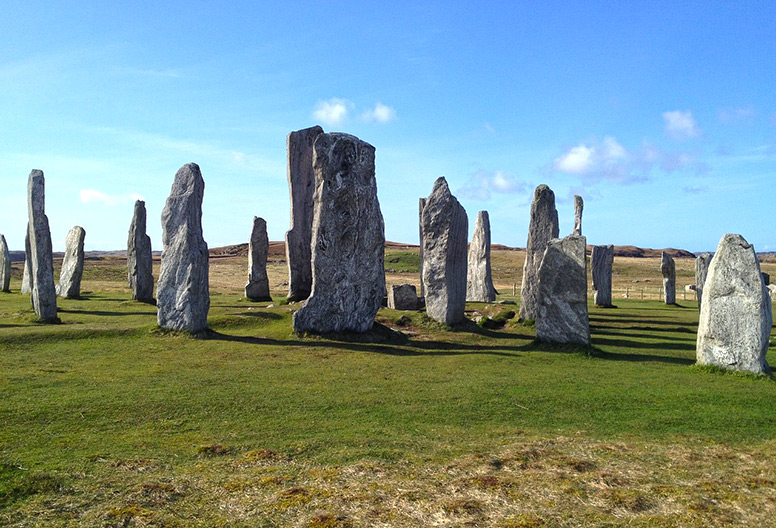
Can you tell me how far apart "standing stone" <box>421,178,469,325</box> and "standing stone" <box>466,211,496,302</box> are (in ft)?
23.9

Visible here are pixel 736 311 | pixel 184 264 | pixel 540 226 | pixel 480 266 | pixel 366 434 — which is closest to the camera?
pixel 366 434

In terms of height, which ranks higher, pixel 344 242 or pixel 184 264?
pixel 344 242

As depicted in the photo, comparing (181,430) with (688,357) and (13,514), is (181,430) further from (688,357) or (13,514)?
(688,357)

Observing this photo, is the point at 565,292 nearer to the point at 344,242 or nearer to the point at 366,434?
the point at 344,242

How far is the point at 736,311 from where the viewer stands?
39.2 feet

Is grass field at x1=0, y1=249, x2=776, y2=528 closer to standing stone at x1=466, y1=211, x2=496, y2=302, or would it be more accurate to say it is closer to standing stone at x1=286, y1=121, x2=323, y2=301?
standing stone at x1=286, y1=121, x2=323, y2=301

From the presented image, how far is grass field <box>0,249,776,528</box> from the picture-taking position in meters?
5.88

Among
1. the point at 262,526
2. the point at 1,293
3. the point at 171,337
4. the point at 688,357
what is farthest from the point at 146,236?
the point at 262,526

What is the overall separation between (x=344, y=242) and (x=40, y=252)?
8938 millimetres

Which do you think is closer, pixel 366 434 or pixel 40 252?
pixel 366 434

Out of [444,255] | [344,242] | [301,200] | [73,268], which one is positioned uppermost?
[301,200]

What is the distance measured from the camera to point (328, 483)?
6.47 meters

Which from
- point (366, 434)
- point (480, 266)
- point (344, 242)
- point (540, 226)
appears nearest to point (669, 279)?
point (480, 266)

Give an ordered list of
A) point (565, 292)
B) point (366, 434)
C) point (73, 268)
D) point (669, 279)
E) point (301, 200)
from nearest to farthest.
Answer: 1. point (366, 434)
2. point (565, 292)
3. point (301, 200)
4. point (73, 268)
5. point (669, 279)
